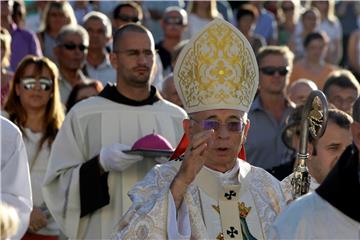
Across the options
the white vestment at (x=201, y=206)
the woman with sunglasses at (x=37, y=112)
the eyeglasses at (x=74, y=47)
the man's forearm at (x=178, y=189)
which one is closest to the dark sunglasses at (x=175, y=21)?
the eyeglasses at (x=74, y=47)

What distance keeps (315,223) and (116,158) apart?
3867mm

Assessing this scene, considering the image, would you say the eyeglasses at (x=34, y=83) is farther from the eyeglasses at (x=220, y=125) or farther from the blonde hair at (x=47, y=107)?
the eyeglasses at (x=220, y=125)

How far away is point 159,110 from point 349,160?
4.58m

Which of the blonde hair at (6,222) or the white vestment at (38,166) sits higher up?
the blonde hair at (6,222)

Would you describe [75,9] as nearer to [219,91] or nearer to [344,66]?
[344,66]

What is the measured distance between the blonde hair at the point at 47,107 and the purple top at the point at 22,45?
8.08ft

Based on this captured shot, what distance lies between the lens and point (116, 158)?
902 centimetres

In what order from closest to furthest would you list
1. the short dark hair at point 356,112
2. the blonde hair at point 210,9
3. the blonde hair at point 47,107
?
the short dark hair at point 356,112, the blonde hair at point 47,107, the blonde hair at point 210,9

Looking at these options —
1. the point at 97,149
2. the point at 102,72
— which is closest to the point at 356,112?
the point at 97,149

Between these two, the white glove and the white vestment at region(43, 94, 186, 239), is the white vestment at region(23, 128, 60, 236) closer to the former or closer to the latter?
the white vestment at region(43, 94, 186, 239)

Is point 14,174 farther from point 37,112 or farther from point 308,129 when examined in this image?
point 37,112

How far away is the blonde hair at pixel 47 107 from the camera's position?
408 inches

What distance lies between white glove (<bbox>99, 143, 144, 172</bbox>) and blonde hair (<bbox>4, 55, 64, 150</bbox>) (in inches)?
49.6

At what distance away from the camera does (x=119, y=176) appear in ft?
31.1
